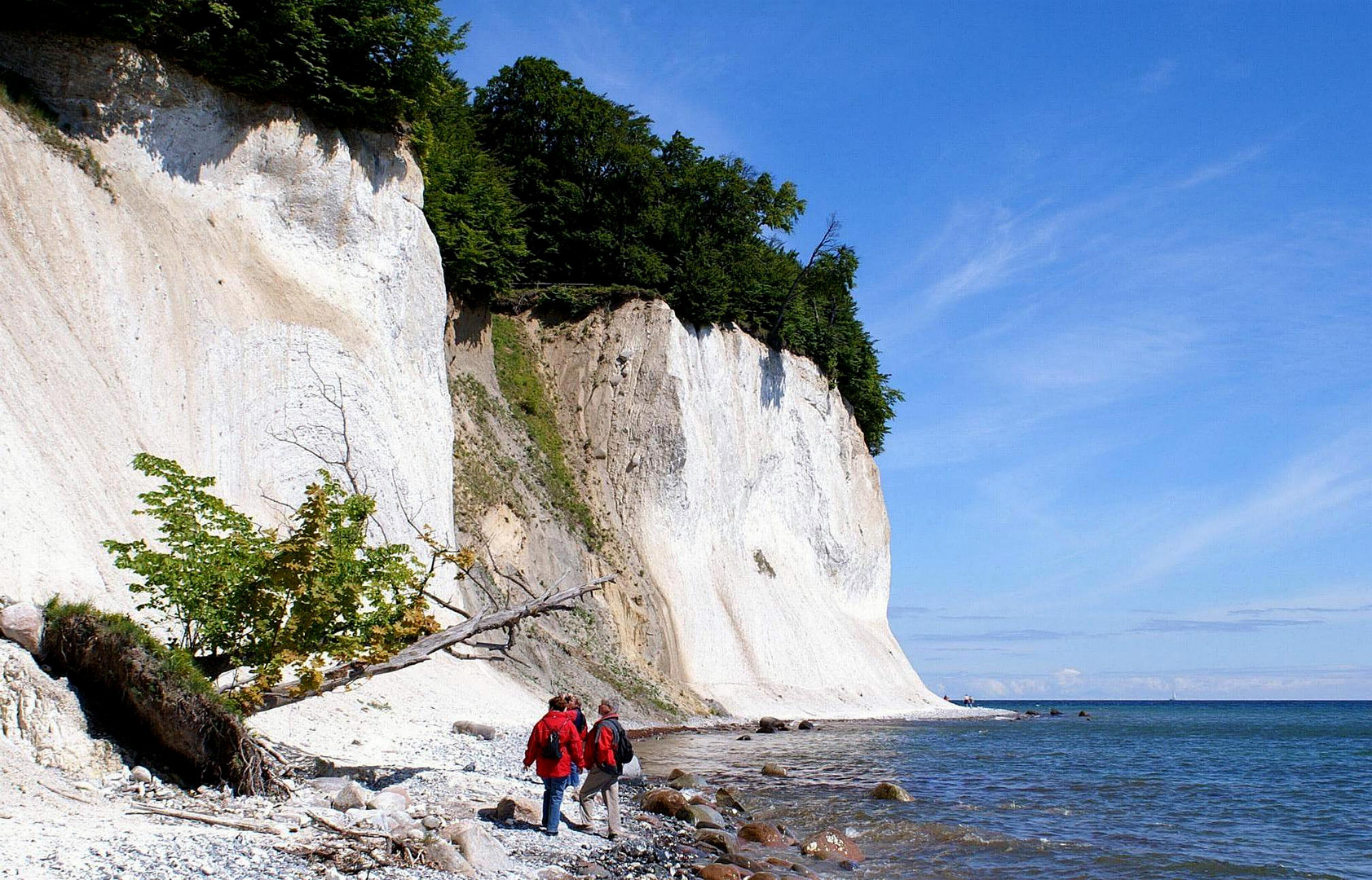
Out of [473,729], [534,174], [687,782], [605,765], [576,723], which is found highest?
[534,174]

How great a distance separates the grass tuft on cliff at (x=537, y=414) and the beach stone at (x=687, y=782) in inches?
637

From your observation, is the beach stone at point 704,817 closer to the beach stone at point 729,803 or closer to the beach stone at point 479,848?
the beach stone at point 729,803

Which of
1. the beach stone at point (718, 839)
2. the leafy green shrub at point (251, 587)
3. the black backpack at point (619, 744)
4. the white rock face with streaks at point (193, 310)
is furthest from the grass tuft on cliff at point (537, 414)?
the leafy green shrub at point (251, 587)

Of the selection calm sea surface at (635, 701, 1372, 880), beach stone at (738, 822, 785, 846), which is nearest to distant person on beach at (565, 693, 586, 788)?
beach stone at (738, 822, 785, 846)

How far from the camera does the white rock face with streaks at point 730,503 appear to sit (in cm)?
3612

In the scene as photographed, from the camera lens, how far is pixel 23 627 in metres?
9.41

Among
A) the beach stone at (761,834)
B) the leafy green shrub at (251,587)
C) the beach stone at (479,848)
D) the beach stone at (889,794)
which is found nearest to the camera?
the beach stone at (479,848)

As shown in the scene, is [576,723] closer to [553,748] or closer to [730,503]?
[553,748]

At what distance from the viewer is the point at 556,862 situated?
988 cm

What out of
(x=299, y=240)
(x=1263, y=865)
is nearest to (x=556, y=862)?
(x=1263, y=865)

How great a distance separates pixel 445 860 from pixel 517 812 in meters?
2.74

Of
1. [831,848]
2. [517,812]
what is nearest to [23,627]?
[517,812]

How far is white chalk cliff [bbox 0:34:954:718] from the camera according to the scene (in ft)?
51.8

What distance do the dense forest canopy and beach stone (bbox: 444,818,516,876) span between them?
1845cm
